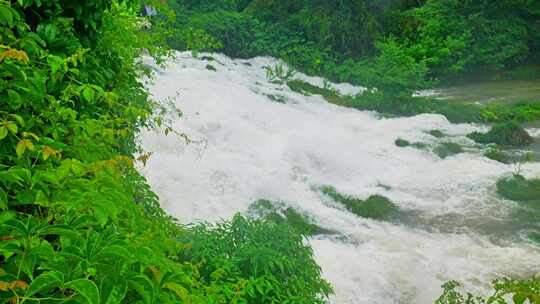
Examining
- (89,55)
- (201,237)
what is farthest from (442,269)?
(89,55)

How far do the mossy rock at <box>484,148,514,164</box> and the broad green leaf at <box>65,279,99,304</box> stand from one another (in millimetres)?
9081

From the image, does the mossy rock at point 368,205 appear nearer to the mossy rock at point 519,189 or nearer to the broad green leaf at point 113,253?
the mossy rock at point 519,189

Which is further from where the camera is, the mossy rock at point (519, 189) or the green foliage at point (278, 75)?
the green foliage at point (278, 75)

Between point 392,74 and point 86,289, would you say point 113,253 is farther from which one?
point 392,74

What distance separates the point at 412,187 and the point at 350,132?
9.28ft

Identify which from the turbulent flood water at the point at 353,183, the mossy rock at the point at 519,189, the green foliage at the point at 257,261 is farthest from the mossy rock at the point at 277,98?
the green foliage at the point at 257,261

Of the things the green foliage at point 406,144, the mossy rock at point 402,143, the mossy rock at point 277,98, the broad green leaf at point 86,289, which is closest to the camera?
the broad green leaf at point 86,289

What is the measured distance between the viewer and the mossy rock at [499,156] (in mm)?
9125

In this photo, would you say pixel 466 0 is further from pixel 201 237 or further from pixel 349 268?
pixel 201 237

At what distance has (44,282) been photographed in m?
1.29

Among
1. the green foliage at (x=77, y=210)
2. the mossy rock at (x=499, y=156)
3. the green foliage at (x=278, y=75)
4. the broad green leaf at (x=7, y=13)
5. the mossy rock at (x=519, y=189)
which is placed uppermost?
the broad green leaf at (x=7, y=13)

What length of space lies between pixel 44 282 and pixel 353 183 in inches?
288

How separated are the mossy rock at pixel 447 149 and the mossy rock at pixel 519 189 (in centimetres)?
156

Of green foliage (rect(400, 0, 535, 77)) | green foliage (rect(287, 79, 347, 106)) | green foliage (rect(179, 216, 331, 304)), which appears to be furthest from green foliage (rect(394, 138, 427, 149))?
green foliage (rect(400, 0, 535, 77))
